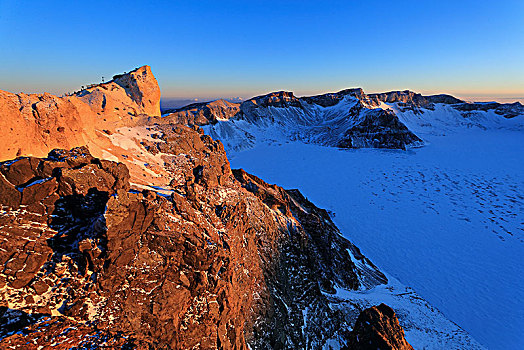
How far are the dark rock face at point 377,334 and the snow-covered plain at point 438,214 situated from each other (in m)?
14.4

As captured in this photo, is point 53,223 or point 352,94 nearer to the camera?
point 53,223

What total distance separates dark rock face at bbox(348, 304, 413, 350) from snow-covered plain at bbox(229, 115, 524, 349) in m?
14.4

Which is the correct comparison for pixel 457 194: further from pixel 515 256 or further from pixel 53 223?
pixel 53 223

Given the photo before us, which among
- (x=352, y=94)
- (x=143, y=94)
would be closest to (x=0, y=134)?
(x=143, y=94)

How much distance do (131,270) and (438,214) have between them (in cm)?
4315

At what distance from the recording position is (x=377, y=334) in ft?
28.0

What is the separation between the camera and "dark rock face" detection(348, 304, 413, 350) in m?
8.37

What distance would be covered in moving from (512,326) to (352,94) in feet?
453

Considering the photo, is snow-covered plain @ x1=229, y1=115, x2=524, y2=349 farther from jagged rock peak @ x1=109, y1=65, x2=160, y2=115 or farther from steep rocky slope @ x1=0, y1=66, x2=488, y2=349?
jagged rock peak @ x1=109, y1=65, x2=160, y2=115

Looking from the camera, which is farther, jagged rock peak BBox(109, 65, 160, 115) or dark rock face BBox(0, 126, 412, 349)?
jagged rock peak BBox(109, 65, 160, 115)

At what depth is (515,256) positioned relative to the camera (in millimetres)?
26203

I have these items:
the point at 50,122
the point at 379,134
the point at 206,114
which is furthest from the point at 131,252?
the point at 206,114

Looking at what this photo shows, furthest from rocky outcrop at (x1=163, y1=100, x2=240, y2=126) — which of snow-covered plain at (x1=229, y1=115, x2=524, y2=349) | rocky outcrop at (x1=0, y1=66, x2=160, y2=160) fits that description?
rocky outcrop at (x1=0, y1=66, x2=160, y2=160)

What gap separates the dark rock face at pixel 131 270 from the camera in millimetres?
6711
